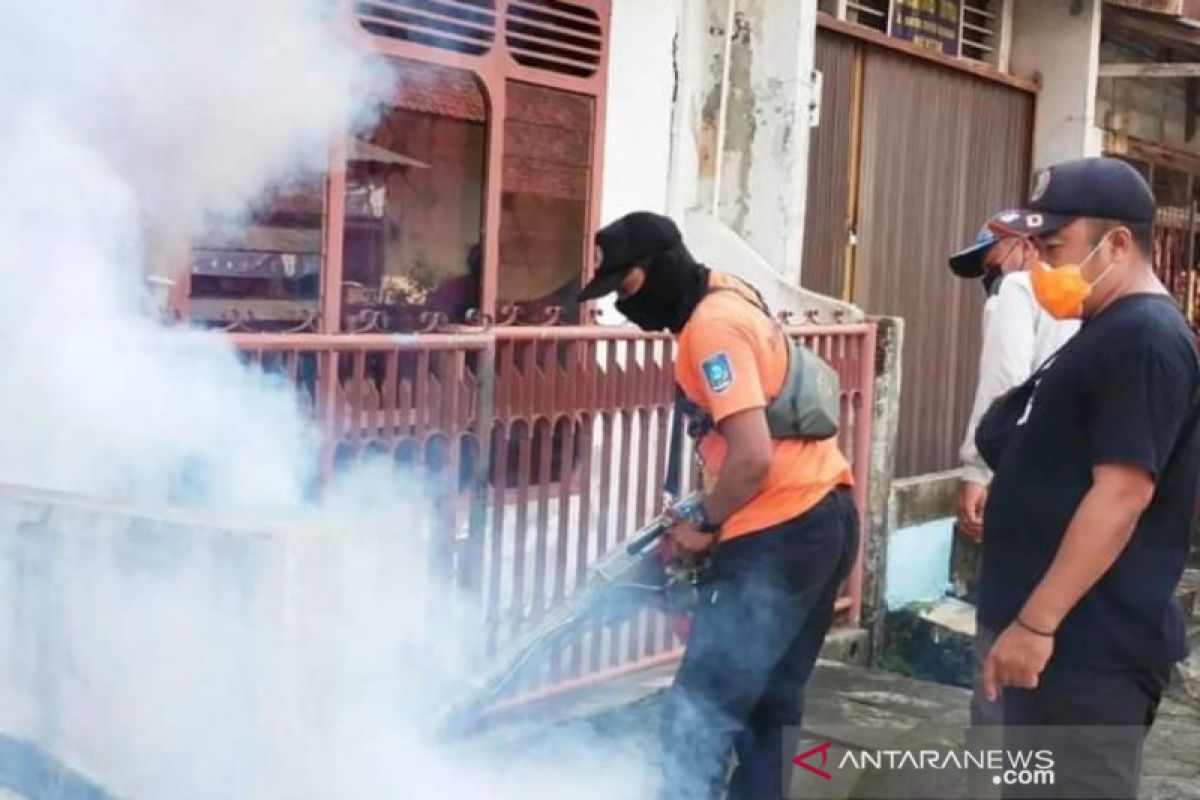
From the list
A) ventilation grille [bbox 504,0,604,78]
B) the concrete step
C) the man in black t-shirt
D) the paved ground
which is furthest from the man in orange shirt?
the concrete step

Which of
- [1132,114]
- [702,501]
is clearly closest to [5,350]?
[702,501]

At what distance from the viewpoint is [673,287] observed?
3875mm

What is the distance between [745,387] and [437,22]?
2.77 metres

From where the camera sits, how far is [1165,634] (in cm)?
312

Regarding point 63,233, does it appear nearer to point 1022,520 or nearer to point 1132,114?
point 1022,520

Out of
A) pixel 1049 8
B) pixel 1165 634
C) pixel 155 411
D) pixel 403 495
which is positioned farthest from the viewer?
pixel 1049 8

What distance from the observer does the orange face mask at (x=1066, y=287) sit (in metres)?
3.12

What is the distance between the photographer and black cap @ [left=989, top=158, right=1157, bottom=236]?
3.11 metres

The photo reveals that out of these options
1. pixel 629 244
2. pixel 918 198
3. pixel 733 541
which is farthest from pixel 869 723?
pixel 918 198

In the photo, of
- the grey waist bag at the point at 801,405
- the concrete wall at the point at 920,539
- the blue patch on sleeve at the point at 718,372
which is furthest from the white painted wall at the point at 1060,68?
the blue patch on sleeve at the point at 718,372

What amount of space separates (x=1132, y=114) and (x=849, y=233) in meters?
4.34

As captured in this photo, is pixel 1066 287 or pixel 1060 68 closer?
pixel 1066 287

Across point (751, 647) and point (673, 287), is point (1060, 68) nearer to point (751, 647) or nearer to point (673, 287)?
point (673, 287)

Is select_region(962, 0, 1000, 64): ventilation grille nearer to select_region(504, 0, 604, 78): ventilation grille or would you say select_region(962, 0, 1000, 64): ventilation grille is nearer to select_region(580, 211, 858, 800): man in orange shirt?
select_region(504, 0, 604, 78): ventilation grille
